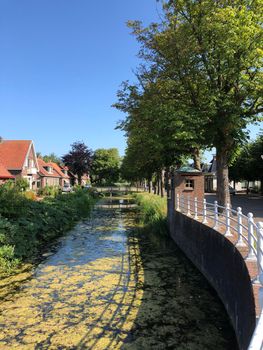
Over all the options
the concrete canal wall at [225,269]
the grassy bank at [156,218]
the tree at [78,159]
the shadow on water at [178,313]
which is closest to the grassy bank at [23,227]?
the shadow on water at [178,313]

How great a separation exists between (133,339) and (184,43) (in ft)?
37.4

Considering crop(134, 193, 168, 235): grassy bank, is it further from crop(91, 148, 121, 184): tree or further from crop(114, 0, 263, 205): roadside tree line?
crop(91, 148, 121, 184): tree

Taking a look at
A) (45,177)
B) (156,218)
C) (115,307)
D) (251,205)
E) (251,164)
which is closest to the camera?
(115,307)

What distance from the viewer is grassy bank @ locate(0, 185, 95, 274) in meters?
12.3

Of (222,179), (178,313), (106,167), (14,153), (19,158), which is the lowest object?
(178,313)

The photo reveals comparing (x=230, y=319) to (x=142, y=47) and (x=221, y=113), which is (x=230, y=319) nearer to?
(x=221, y=113)

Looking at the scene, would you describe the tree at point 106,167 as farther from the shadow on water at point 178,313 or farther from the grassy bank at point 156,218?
the shadow on water at point 178,313

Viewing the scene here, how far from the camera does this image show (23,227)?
572 inches

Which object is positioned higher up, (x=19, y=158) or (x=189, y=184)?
(x=19, y=158)

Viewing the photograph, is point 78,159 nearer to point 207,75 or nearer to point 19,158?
point 19,158

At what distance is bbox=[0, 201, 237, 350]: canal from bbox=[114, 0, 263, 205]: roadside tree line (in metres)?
4.88

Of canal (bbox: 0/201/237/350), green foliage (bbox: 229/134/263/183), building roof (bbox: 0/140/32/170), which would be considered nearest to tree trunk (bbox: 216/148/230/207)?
canal (bbox: 0/201/237/350)

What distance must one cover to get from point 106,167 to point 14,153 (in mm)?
59577

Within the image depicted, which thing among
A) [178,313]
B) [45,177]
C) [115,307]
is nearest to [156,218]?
[115,307]
